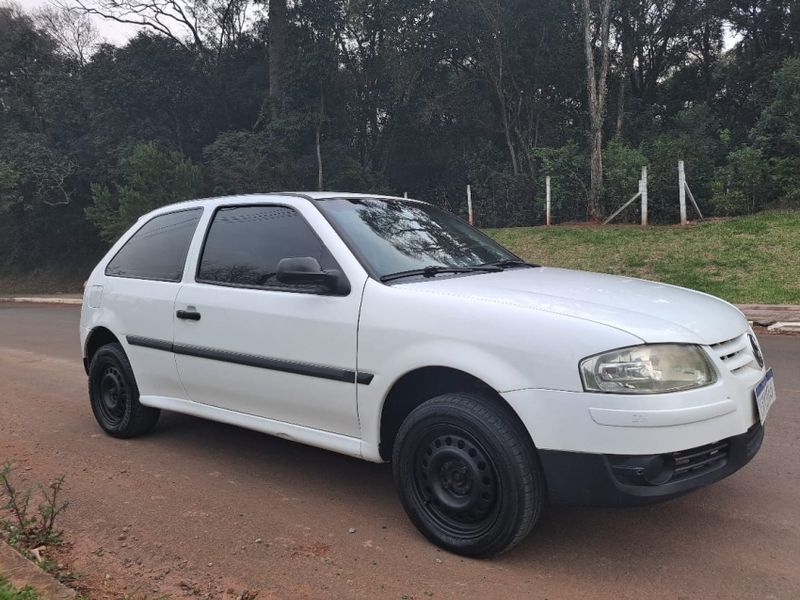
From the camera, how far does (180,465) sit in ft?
15.1

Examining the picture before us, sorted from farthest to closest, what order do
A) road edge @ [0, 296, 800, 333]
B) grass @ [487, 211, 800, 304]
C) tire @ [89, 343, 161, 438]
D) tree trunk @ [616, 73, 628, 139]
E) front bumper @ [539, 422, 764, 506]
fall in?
tree trunk @ [616, 73, 628, 139] → grass @ [487, 211, 800, 304] → road edge @ [0, 296, 800, 333] → tire @ [89, 343, 161, 438] → front bumper @ [539, 422, 764, 506]

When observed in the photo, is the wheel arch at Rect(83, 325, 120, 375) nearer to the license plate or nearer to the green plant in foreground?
the green plant in foreground

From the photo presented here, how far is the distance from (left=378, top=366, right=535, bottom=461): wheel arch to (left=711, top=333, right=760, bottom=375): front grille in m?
0.99

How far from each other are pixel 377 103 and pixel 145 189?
11.5 m

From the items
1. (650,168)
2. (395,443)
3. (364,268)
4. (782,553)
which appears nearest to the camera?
(782,553)

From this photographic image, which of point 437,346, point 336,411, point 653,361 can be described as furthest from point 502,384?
point 336,411

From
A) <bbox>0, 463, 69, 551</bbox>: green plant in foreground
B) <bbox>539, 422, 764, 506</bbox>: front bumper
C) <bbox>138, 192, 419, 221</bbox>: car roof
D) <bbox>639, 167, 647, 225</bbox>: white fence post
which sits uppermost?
<bbox>639, 167, 647, 225</bbox>: white fence post

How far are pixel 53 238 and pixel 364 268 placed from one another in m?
34.4

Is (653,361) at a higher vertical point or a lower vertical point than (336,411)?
higher

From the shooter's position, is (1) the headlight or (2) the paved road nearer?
(1) the headlight

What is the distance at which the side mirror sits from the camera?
352cm

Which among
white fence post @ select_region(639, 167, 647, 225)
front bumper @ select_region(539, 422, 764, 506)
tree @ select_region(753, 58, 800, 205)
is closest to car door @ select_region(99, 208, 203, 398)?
front bumper @ select_region(539, 422, 764, 506)

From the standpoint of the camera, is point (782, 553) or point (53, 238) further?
point (53, 238)

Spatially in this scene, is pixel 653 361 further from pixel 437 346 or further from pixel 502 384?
pixel 437 346
